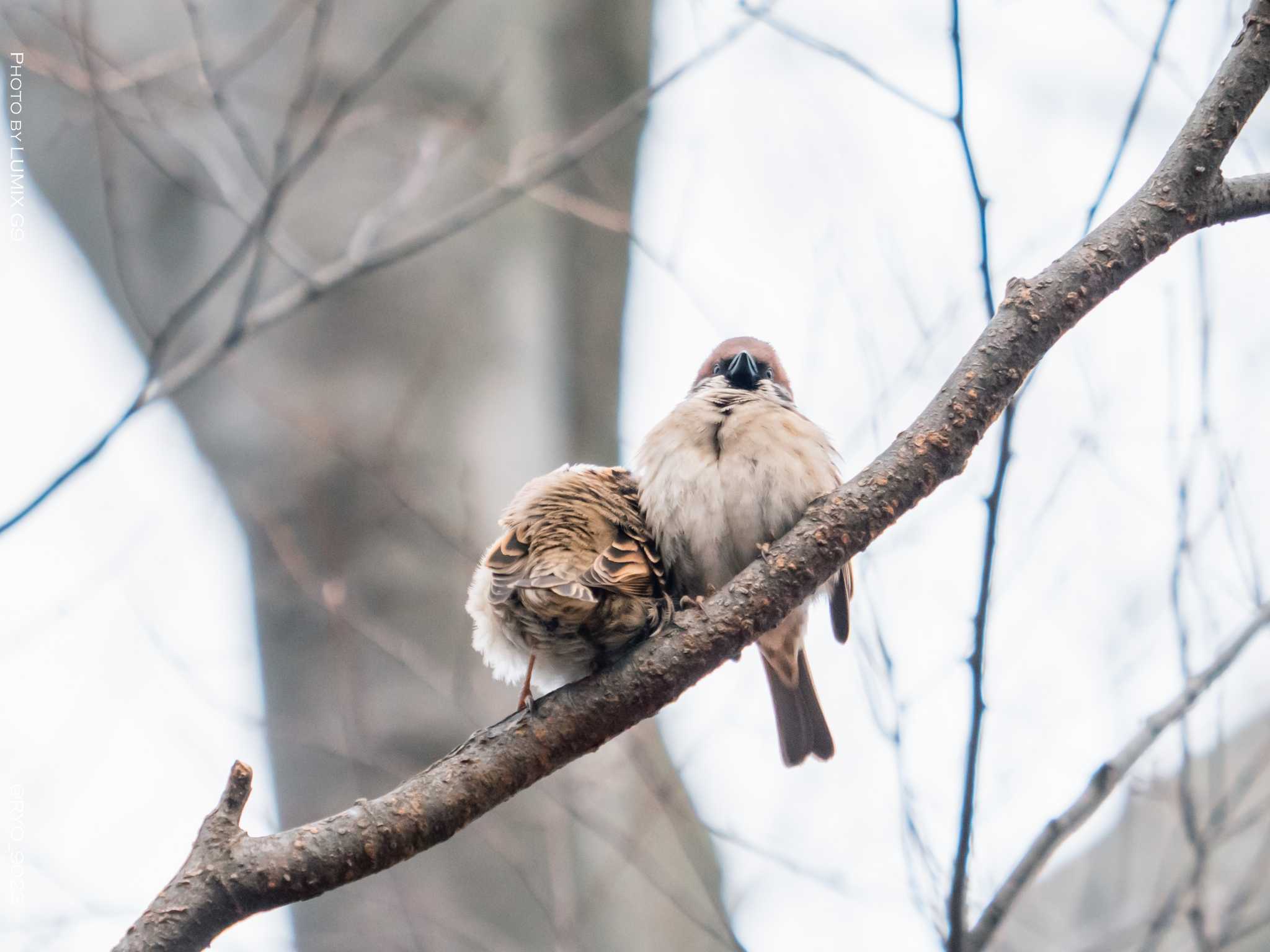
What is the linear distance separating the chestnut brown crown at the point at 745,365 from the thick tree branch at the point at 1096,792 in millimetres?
1470

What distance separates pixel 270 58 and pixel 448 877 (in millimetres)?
3547

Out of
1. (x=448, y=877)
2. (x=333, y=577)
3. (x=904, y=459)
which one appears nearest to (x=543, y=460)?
(x=333, y=577)

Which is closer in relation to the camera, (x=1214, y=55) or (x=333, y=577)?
(x=1214, y=55)

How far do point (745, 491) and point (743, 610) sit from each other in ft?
2.33

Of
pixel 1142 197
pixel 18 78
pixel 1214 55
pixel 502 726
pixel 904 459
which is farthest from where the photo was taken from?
pixel 18 78

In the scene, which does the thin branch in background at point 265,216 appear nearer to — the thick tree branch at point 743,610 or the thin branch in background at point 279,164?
the thin branch in background at point 279,164

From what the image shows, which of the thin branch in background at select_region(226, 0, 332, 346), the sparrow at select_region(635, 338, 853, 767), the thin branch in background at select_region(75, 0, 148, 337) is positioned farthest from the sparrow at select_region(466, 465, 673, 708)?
the thin branch in background at select_region(75, 0, 148, 337)

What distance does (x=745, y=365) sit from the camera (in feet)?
11.6

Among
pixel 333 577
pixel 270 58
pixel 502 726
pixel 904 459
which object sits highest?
pixel 270 58

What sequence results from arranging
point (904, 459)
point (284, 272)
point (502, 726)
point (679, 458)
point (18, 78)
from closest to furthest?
point (502, 726), point (904, 459), point (679, 458), point (18, 78), point (284, 272)

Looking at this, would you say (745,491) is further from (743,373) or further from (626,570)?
(743,373)

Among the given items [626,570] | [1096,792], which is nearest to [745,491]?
[626,570]

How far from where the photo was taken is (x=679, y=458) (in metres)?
3.00

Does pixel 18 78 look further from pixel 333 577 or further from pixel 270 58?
pixel 333 577
